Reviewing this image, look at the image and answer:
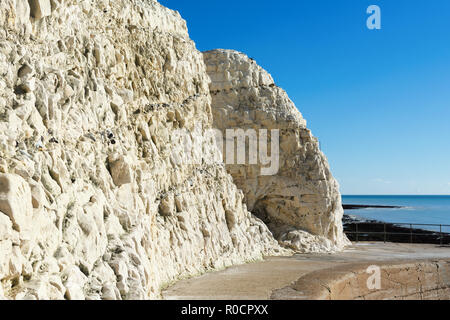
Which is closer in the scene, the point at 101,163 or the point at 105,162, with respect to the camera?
the point at 101,163

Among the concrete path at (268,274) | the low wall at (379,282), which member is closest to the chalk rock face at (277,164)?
the concrete path at (268,274)

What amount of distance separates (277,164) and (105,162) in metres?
12.8

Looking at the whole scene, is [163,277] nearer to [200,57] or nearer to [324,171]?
[200,57]

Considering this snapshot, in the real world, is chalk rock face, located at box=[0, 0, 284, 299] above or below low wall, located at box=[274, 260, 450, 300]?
above

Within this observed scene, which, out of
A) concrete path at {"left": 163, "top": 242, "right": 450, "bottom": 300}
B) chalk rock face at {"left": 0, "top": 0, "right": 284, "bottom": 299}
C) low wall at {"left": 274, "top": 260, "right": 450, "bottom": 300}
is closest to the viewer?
chalk rock face at {"left": 0, "top": 0, "right": 284, "bottom": 299}

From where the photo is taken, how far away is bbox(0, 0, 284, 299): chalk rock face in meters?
6.32

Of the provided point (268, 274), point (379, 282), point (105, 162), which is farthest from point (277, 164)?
point (105, 162)

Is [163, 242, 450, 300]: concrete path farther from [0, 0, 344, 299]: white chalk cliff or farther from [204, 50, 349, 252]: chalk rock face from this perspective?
[204, 50, 349, 252]: chalk rock face

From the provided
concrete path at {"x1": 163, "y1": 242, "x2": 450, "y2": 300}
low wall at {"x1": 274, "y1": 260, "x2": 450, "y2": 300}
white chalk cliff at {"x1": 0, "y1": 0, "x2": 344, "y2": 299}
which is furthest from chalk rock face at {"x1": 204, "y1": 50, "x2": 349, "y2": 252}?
low wall at {"x1": 274, "y1": 260, "x2": 450, "y2": 300}

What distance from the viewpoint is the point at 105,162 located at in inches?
379

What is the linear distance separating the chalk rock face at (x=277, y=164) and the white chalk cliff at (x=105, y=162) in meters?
2.06

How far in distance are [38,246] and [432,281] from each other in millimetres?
16217

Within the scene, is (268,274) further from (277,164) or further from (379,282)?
(277,164)

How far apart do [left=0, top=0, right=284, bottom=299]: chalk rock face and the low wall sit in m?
3.66
